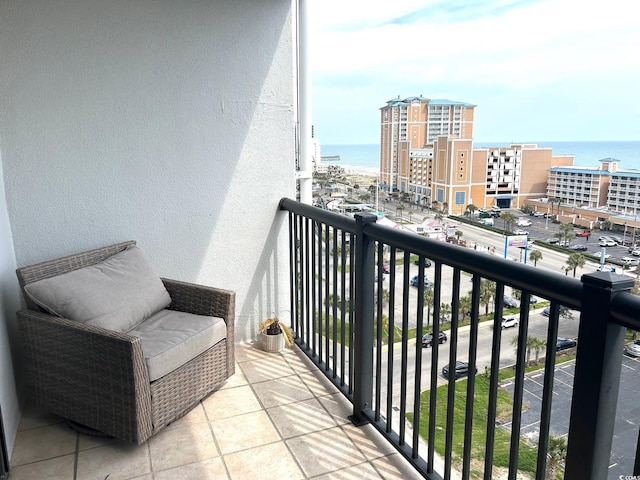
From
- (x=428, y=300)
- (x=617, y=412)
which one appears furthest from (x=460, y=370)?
(x=617, y=412)

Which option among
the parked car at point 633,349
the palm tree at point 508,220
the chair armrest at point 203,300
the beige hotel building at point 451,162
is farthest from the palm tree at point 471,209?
the chair armrest at point 203,300

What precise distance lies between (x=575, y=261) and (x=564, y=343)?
0.24 metres

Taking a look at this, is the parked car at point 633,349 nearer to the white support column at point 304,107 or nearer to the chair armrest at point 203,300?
the chair armrest at point 203,300

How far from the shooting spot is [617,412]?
1.29 m

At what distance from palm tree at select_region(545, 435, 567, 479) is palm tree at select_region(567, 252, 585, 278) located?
19.3 inches

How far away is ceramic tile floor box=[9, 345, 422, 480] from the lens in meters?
2.24

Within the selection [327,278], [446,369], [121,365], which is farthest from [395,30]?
[121,365]

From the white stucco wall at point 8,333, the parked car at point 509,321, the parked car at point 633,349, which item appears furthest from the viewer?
the white stucco wall at point 8,333

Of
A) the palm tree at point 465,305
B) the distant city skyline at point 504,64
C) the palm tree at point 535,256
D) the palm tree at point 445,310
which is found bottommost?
the palm tree at point 445,310

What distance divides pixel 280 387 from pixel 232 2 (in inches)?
99.7

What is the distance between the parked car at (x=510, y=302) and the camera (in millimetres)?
1588

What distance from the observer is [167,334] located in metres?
2.62

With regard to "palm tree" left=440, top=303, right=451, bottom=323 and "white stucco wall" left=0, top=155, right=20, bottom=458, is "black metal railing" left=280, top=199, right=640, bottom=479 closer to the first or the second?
"palm tree" left=440, top=303, right=451, bottom=323

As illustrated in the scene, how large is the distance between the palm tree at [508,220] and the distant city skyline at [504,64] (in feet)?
1.09
